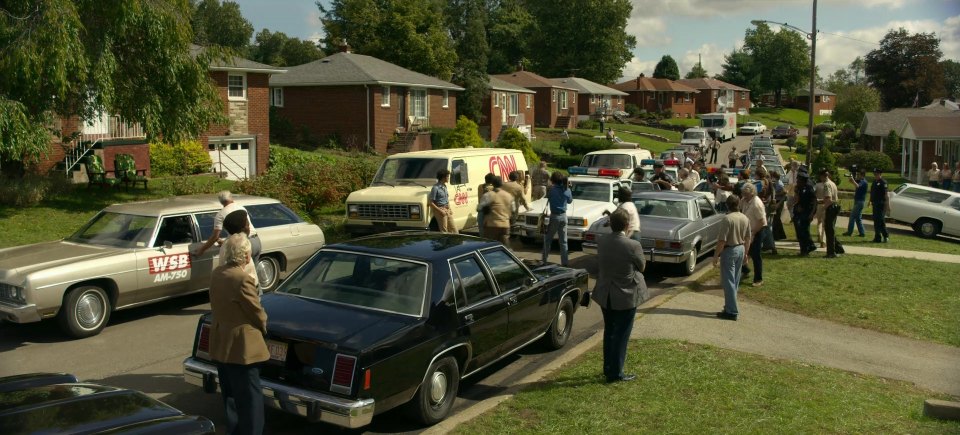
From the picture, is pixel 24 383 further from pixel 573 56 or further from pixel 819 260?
pixel 573 56

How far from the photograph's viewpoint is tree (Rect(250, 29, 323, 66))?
81.9 meters

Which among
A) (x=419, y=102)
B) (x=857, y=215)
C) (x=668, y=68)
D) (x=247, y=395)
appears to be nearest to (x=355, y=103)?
(x=419, y=102)

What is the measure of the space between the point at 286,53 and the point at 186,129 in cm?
6929

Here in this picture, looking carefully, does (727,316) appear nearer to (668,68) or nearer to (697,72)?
(668,68)

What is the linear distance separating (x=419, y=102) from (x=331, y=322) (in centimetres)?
3555

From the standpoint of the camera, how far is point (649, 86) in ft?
312

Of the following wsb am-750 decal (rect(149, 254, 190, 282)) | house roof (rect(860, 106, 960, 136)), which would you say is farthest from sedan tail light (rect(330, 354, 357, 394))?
house roof (rect(860, 106, 960, 136))

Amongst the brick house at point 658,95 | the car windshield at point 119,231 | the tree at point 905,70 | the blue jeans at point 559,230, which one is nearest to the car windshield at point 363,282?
the car windshield at point 119,231

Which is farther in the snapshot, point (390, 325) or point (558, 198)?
point (558, 198)

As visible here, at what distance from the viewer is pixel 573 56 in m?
92.8

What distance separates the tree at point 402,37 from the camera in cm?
5112

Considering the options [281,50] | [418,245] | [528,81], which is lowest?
[418,245]

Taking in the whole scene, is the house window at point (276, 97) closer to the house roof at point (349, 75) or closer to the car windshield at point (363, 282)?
the house roof at point (349, 75)

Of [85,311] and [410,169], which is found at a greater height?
[410,169]
